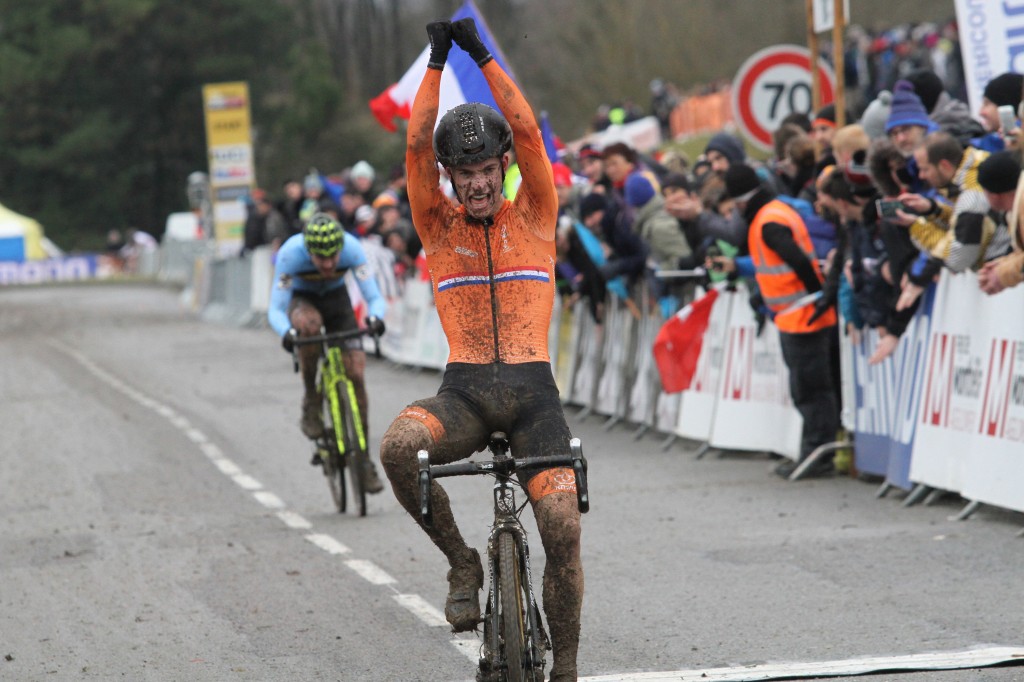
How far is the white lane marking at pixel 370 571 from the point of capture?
889 cm

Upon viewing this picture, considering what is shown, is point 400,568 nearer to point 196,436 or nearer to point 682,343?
point 682,343

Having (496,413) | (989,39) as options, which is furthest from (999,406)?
(496,413)

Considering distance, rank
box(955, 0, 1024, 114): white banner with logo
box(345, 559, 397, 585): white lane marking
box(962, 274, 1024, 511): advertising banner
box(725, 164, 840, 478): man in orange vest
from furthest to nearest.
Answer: box(955, 0, 1024, 114): white banner with logo
box(725, 164, 840, 478): man in orange vest
box(962, 274, 1024, 511): advertising banner
box(345, 559, 397, 585): white lane marking

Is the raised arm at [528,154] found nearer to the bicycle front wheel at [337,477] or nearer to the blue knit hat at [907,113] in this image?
the blue knit hat at [907,113]

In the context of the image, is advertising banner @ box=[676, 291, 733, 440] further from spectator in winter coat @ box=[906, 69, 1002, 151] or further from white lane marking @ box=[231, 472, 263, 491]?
white lane marking @ box=[231, 472, 263, 491]

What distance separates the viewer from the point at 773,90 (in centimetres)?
1543

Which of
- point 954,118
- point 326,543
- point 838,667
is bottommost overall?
point 326,543

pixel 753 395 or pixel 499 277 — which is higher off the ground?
pixel 499 277

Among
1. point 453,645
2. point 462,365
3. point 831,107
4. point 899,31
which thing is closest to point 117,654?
point 453,645

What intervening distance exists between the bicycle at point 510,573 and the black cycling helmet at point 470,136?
1.04 metres

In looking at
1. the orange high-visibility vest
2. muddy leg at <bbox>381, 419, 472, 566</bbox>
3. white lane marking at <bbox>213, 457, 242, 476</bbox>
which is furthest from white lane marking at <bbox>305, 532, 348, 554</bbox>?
muddy leg at <bbox>381, 419, 472, 566</bbox>

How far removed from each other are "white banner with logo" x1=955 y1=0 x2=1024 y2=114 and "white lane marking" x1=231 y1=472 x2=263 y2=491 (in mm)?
5944

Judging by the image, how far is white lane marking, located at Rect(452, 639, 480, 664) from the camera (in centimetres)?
707

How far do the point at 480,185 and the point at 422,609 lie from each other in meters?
2.78
